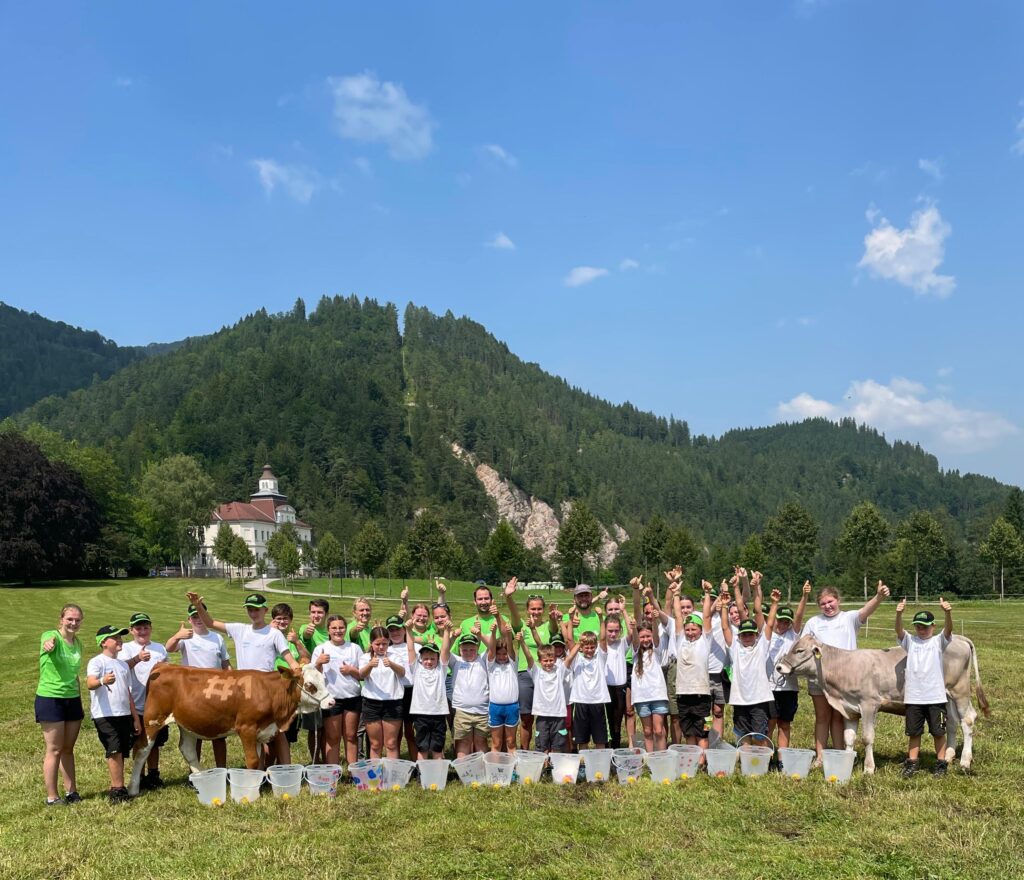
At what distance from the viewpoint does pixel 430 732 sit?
32.9 feet

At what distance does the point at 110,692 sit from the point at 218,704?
129 cm

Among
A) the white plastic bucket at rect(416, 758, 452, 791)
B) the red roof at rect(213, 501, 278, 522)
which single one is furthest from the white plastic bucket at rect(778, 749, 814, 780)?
the red roof at rect(213, 501, 278, 522)

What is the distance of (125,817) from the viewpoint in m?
8.48

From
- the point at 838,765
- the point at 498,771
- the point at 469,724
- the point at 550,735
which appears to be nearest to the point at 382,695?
the point at 469,724

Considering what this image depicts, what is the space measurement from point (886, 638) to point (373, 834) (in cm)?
2643

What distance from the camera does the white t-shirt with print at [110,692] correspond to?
9.16 m

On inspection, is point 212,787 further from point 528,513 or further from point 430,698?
point 528,513

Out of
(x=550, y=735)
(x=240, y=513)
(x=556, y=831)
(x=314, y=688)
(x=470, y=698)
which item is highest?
(x=240, y=513)

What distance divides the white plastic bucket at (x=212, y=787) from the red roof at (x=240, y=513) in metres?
128

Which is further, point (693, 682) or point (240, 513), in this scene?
point (240, 513)

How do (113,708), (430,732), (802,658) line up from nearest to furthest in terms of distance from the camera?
(113,708) < (430,732) < (802,658)

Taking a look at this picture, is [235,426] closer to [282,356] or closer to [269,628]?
[282,356]

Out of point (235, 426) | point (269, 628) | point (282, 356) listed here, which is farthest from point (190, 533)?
point (269, 628)

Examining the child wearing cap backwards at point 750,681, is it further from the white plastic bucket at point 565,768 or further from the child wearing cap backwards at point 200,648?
the child wearing cap backwards at point 200,648
